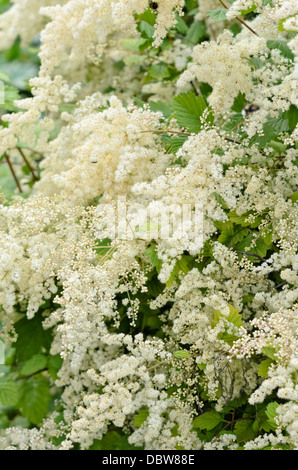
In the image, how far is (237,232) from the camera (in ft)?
6.35

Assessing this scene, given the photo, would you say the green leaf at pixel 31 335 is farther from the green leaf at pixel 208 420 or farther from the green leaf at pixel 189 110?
the green leaf at pixel 189 110

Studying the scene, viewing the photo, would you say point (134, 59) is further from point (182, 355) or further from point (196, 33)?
point (182, 355)

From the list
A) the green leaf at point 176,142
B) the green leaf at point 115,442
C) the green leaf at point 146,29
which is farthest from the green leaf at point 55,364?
the green leaf at point 146,29

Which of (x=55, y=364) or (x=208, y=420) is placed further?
(x=55, y=364)

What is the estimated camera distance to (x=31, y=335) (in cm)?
236

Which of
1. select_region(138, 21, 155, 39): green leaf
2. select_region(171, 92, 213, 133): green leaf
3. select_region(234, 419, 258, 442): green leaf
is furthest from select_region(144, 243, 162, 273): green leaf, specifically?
select_region(138, 21, 155, 39): green leaf

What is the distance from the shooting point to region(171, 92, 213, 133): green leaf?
1.97 m

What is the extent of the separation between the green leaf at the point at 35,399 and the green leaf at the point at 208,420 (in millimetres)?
1078

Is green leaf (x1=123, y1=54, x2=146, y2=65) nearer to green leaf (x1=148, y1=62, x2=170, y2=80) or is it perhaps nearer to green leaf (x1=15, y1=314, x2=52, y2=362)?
green leaf (x1=148, y1=62, x2=170, y2=80)

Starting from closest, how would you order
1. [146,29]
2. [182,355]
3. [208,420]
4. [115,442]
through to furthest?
[182,355]
[208,420]
[115,442]
[146,29]

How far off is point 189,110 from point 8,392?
1667mm

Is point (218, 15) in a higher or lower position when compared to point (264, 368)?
higher

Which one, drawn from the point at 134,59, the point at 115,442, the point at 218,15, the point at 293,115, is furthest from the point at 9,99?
the point at 115,442
